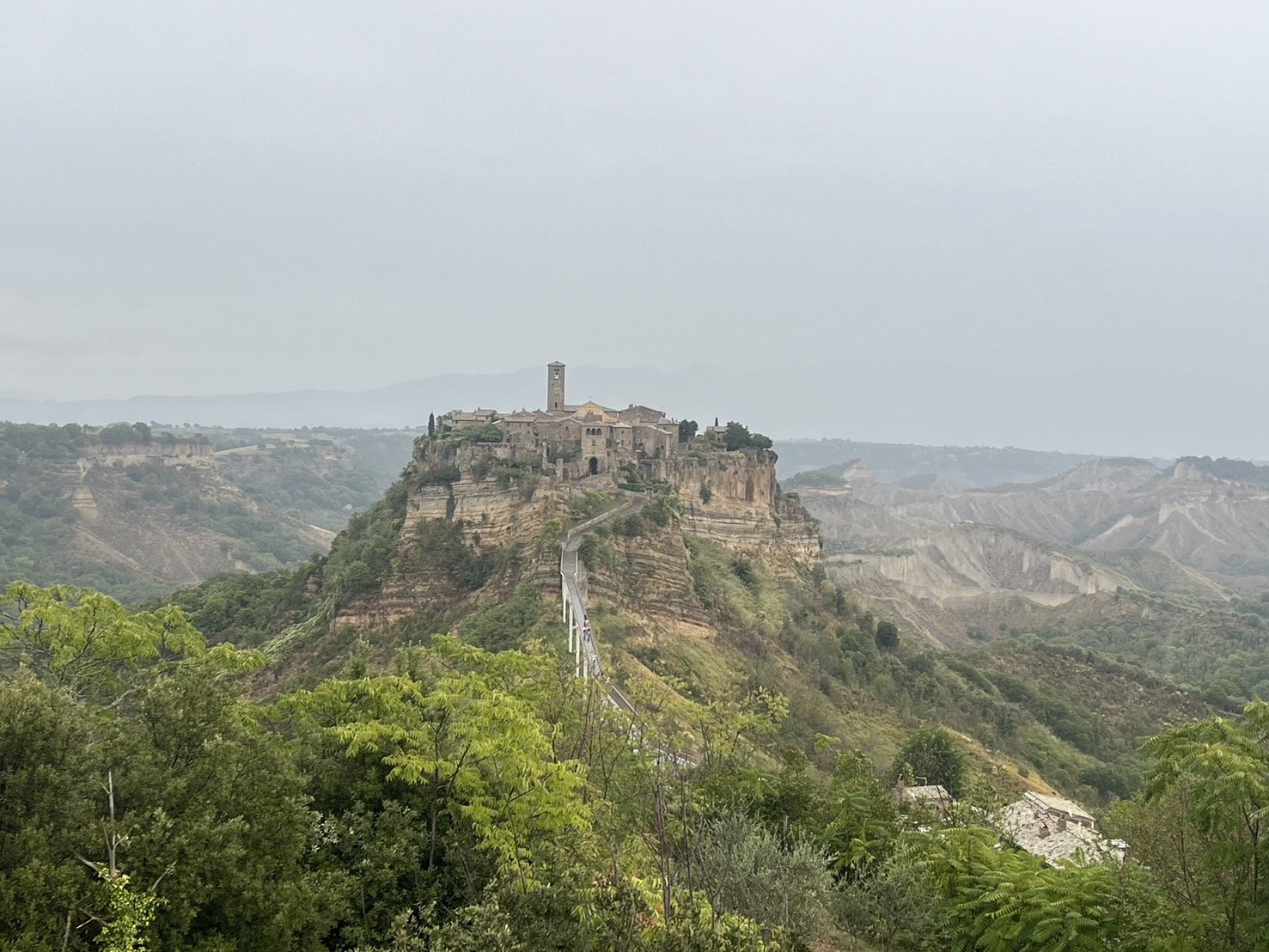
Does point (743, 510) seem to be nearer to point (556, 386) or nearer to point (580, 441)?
point (580, 441)

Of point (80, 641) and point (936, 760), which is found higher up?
point (80, 641)

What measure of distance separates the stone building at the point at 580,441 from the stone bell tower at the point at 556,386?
5054 mm

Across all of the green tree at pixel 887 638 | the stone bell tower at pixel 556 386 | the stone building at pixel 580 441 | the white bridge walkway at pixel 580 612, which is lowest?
the green tree at pixel 887 638

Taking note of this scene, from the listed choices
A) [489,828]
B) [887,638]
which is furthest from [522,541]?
[489,828]

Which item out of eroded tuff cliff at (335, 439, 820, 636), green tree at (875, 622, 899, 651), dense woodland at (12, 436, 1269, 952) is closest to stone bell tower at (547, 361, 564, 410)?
eroded tuff cliff at (335, 439, 820, 636)

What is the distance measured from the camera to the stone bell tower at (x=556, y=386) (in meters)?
73.3

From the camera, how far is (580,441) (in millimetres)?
60562

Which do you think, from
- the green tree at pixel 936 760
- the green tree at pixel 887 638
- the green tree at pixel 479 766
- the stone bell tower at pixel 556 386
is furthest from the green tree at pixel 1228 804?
the stone bell tower at pixel 556 386

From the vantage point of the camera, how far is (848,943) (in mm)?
12359

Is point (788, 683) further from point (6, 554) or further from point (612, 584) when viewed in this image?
point (6, 554)

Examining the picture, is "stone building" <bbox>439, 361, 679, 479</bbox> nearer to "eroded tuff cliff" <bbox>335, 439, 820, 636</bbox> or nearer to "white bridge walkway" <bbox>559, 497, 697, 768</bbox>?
"eroded tuff cliff" <bbox>335, 439, 820, 636</bbox>

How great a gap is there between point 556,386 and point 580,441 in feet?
49.0

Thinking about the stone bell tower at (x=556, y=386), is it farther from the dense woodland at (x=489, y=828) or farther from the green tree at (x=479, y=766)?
the green tree at (x=479, y=766)

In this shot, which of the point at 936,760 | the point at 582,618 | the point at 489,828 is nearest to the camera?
the point at 489,828
